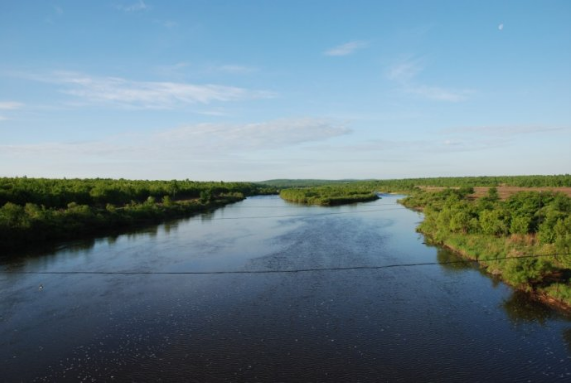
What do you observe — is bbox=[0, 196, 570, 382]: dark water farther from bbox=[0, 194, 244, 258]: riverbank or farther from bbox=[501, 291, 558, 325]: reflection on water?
bbox=[0, 194, 244, 258]: riverbank

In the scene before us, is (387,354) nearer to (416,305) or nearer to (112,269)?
(416,305)

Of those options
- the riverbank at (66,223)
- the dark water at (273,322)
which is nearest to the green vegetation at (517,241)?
the dark water at (273,322)

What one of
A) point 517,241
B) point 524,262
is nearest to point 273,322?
point 524,262

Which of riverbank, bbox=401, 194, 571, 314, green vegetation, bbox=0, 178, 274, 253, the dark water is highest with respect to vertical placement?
green vegetation, bbox=0, 178, 274, 253

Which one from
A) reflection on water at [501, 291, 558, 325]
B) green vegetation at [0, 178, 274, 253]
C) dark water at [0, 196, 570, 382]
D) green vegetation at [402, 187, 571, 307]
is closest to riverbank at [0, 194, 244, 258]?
green vegetation at [0, 178, 274, 253]

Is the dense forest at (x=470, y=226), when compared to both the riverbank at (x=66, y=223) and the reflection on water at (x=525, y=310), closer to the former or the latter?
the riverbank at (x=66, y=223)

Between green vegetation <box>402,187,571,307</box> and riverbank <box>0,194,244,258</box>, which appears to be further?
riverbank <box>0,194,244,258</box>

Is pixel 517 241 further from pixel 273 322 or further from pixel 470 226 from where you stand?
pixel 273 322
